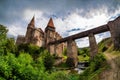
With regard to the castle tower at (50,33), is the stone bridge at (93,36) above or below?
below

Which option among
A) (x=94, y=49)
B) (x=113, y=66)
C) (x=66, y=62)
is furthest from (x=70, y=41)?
(x=113, y=66)

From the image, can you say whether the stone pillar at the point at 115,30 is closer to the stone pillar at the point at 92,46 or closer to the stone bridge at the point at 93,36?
the stone bridge at the point at 93,36

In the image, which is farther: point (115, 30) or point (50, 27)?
point (50, 27)

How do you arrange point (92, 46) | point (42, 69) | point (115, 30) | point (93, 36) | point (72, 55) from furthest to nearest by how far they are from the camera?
point (72, 55), point (93, 36), point (92, 46), point (115, 30), point (42, 69)

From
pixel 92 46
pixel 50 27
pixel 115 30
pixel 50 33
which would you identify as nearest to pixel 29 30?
pixel 50 27

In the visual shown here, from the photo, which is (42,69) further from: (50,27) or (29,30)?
(29,30)

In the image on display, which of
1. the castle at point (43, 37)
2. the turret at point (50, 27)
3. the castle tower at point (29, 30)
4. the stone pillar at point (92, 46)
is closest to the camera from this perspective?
the stone pillar at point (92, 46)

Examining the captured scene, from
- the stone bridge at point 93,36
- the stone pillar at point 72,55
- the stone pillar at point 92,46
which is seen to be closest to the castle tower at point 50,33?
the stone bridge at point 93,36

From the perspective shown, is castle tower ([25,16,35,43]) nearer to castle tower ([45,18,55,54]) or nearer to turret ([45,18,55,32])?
turret ([45,18,55,32])

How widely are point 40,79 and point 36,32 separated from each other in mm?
50682

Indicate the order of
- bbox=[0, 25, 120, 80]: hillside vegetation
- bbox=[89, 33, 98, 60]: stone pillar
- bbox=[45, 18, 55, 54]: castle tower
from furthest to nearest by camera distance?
bbox=[45, 18, 55, 54]: castle tower
bbox=[89, 33, 98, 60]: stone pillar
bbox=[0, 25, 120, 80]: hillside vegetation

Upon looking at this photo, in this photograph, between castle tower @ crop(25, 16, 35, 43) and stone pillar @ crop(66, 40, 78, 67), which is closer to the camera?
stone pillar @ crop(66, 40, 78, 67)

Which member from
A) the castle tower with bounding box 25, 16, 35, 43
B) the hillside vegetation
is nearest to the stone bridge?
the hillside vegetation

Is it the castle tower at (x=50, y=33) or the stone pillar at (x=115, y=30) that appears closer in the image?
the stone pillar at (x=115, y=30)
